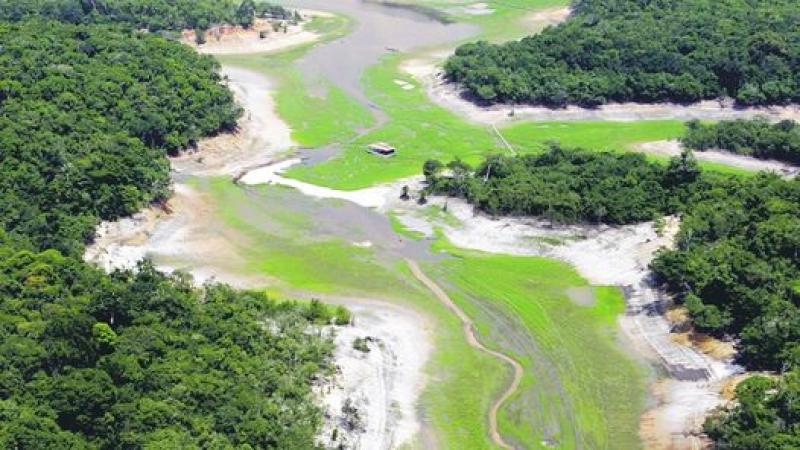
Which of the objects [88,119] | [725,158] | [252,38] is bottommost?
[725,158]

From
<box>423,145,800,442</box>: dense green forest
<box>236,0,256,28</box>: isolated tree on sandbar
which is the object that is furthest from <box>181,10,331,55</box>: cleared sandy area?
<box>423,145,800,442</box>: dense green forest

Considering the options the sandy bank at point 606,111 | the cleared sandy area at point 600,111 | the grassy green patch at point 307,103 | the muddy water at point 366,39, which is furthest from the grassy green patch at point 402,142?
the grassy green patch at point 307,103

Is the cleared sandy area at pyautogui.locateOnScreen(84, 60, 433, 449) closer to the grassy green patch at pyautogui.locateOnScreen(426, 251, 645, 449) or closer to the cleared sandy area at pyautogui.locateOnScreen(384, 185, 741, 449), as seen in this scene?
the grassy green patch at pyautogui.locateOnScreen(426, 251, 645, 449)

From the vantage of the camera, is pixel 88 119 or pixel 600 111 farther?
pixel 600 111

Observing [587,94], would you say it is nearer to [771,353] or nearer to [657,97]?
[657,97]

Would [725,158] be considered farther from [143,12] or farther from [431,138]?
[143,12]

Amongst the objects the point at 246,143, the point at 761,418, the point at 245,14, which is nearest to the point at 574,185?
the point at 246,143

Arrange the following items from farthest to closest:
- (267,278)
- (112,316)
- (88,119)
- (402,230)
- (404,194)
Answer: (404,194) < (88,119) < (402,230) < (267,278) < (112,316)

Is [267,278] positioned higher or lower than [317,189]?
Answer: lower
